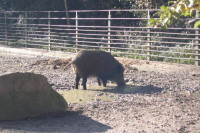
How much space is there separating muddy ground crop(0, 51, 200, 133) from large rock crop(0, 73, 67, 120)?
13cm

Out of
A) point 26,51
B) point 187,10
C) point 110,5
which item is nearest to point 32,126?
point 187,10

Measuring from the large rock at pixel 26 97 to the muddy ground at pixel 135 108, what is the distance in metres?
0.13

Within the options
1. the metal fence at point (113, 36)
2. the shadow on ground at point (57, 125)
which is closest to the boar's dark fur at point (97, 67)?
the shadow on ground at point (57, 125)

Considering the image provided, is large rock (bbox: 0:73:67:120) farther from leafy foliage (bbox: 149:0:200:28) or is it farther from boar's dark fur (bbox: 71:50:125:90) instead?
leafy foliage (bbox: 149:0:200:28)

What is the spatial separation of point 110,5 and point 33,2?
17.8 feet

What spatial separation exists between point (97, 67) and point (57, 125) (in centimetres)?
343

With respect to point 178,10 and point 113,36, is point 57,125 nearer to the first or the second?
point 178,10

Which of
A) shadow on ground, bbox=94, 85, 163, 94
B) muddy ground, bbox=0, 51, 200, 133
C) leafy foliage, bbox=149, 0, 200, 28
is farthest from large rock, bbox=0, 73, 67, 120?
leafy foliage, bbox=149, 0, 200, 28

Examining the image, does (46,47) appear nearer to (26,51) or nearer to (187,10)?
(26,51)

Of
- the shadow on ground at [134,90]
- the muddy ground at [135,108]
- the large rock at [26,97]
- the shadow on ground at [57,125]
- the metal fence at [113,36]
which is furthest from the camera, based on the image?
the metal fence at [113,36]

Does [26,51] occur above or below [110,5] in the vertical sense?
below

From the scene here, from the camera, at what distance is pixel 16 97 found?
6.48 metres

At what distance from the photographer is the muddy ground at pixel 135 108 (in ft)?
19.5

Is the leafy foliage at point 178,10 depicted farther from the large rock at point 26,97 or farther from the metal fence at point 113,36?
the metal fence at point 113,36
